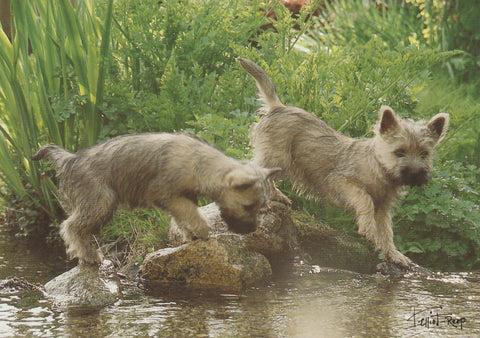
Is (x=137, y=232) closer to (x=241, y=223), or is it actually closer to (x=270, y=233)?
(x=270, y=233)

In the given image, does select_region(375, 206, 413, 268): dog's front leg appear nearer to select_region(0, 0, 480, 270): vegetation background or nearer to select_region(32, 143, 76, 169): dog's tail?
select_region(0, 0, 480, 270): vegetation background

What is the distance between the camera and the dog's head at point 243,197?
193 inches

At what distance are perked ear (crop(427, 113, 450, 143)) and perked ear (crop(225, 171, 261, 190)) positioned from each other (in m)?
1.60

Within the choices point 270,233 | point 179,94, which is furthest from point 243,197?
point 179,94

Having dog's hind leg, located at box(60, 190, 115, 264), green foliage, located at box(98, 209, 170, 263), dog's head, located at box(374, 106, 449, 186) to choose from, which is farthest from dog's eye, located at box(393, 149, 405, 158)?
dog's hind leg, located at box(60, 190, 115, 264)

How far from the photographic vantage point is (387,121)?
552cm

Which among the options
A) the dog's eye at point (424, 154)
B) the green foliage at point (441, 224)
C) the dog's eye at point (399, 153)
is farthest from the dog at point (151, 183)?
the green foliage at point (441, 224)

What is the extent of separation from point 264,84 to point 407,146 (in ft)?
4.85

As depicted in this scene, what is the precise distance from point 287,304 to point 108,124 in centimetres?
324

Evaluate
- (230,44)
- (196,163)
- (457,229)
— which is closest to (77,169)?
(196,163)

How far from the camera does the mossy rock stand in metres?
6.21

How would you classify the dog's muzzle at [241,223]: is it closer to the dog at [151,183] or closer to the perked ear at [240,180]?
the dog at [151,183]

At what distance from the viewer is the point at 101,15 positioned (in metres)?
7.99
